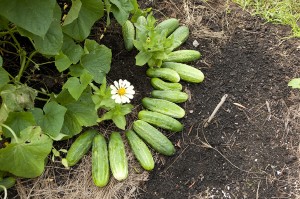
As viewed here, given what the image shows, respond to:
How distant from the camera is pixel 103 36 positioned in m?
4.12

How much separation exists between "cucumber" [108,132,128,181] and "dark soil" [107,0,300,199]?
0.72 ft

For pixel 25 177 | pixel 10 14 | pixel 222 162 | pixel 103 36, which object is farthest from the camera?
pixel 103 36

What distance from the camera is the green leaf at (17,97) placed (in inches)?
122

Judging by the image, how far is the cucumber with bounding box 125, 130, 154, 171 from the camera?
3492 mm

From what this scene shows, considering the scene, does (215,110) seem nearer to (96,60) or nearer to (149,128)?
(149,128)

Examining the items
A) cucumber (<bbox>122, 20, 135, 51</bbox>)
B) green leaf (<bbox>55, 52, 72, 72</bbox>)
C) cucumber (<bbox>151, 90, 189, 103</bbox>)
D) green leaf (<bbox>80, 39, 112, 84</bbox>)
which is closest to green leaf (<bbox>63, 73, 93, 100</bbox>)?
green leaf (<bbox>55, 52, 72, 72</bbox>)

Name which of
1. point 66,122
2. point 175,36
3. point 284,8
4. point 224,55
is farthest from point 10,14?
point 284,8

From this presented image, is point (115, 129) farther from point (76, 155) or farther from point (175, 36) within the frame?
point (175, 36)

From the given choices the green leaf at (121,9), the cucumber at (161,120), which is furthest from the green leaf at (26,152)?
the green leaf at (121,9)

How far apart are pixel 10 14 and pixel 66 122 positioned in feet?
3.08

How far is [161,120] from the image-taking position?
3.64 m

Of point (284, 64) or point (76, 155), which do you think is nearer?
point (76, 155)

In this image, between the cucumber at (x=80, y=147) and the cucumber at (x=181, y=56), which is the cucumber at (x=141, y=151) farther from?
the cucumber at (x=181, y=56)

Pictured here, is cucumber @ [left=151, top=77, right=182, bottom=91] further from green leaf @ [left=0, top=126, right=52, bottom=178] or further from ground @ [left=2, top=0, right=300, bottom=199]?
green leaf @ [left=0, top=126, right=52, bottom=178]
